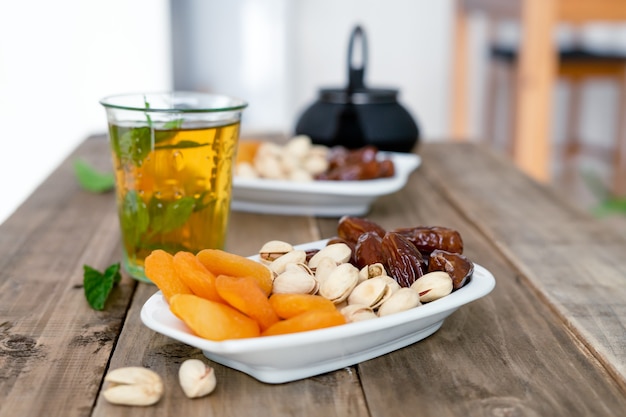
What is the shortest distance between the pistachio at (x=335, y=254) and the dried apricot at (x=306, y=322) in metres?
0.12

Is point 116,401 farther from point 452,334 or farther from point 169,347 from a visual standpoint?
point 452,334

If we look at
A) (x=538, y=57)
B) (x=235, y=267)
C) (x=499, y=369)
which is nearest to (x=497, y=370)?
(x=499, y=369)

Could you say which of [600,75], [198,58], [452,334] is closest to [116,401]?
[452,334]

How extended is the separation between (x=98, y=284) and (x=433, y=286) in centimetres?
32

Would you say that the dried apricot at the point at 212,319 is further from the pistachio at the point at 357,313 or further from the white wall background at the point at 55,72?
the white wall background at the point at 55,72

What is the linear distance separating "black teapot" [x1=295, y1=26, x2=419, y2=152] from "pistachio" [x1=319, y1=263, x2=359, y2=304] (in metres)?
0.74

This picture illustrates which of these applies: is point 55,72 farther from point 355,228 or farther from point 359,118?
point 355,228

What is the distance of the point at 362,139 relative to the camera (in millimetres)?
1353

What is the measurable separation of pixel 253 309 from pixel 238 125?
0.32 meters

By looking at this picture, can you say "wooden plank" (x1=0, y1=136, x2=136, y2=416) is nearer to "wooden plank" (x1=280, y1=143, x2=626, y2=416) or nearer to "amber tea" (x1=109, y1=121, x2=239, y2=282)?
"amber tea" (x1=109, y1=121, x2=239, y2=282)

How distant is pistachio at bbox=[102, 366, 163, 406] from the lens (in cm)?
→ 54

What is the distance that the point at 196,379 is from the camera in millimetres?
554

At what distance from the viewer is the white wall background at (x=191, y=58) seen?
3.07m

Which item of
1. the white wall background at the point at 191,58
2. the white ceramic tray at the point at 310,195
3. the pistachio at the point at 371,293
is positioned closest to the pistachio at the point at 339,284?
the pistachio at the point at 371,293
